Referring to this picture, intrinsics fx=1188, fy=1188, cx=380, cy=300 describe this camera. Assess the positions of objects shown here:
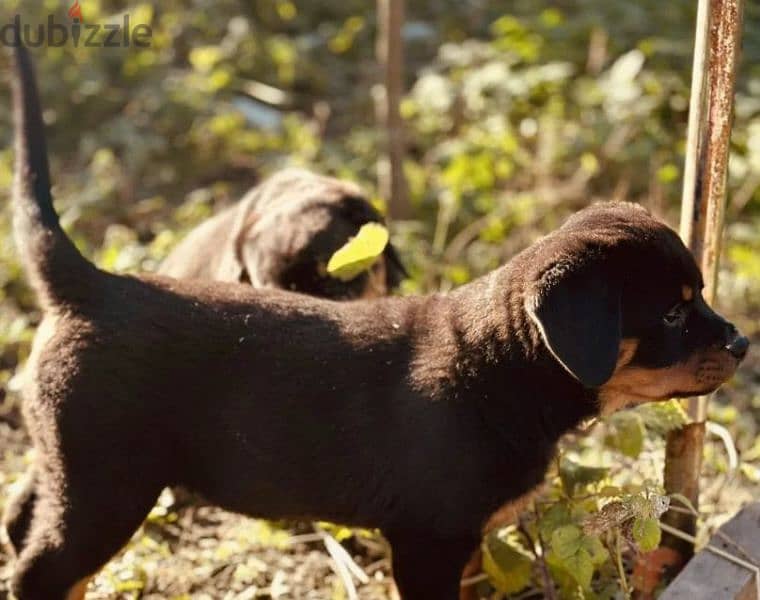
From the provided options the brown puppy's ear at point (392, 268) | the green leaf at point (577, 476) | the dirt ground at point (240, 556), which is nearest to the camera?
the green leaf at point (577, 476)

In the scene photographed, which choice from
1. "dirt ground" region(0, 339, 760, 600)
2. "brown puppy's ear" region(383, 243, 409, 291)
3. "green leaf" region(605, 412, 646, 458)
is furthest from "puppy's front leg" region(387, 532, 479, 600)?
"brown puppy's ear" region(383, 243, 409, 291)

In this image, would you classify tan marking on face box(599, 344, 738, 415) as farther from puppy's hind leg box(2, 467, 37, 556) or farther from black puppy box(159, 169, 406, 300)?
puppy's hind leg box(2, 467, 37, 556)

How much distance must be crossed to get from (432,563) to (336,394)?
1.82 ft

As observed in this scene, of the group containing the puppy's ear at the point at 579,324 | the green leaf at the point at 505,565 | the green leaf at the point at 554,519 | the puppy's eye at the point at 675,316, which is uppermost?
the puppy's ear at the point at 579,324

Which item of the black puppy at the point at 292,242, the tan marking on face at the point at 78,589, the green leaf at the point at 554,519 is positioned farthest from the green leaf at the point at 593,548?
the black puppy at the point at 292,242

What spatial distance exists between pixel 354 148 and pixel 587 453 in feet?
12.0

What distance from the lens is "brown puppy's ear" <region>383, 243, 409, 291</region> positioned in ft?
16.4

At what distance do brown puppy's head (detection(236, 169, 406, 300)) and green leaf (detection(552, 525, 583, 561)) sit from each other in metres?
1.55

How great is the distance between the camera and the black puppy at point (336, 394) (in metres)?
3.35

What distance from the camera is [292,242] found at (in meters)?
4.74

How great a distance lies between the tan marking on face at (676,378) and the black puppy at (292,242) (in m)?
1.51

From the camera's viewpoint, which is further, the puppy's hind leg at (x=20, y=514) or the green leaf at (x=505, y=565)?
the puppy's hind leg at (x=20, y=514)

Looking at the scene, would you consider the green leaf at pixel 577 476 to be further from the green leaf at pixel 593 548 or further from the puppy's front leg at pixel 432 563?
the puppy's front leg at pixel 432 563

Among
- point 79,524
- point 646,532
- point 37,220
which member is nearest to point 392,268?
point 37,220
